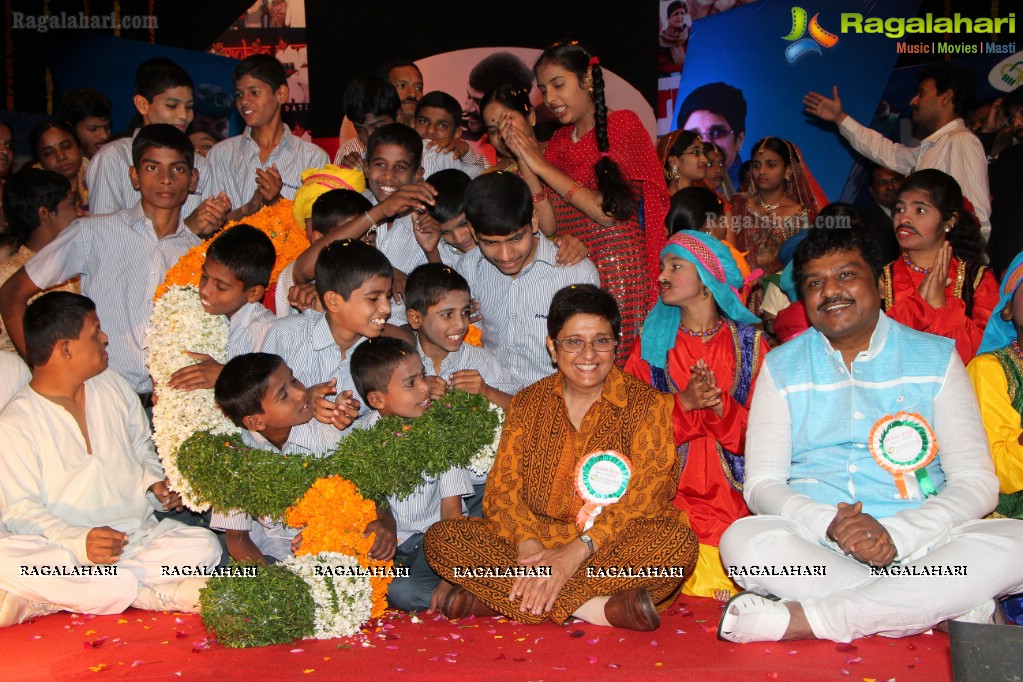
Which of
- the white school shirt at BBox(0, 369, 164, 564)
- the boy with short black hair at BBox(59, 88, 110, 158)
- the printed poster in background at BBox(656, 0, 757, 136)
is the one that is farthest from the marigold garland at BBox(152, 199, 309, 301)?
the printed poster in background at BBox(656, 0, 757, 136)

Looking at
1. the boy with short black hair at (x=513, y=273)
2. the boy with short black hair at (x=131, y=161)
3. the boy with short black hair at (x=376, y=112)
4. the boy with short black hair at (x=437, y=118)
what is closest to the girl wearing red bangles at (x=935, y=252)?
the boy with short black hair at (x=513, y=273)

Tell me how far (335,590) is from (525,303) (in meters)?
1.80

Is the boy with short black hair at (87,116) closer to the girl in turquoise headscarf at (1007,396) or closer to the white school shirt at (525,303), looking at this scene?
the white school shirt at (525,303)

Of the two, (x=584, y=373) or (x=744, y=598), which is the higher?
(x=584, y=373)

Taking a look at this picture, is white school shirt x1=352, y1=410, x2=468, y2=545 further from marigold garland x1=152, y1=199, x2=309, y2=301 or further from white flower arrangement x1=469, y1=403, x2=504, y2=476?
marigold garland x1=152, y1=199, x2=309, y2=301

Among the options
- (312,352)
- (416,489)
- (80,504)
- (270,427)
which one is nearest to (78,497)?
(80,504)

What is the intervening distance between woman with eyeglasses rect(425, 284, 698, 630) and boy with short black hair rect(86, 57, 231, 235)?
2.30 metres

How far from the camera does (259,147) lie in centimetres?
620

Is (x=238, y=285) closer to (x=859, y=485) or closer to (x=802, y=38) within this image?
(x=859, y=485)

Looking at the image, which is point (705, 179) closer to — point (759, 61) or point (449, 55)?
point (759, 61)

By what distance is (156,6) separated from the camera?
10.1 metres

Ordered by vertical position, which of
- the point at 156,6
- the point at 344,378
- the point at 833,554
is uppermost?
the point at 156,6

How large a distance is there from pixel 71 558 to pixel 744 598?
2797 millimetres

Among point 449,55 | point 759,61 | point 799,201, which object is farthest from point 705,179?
point 449,55
